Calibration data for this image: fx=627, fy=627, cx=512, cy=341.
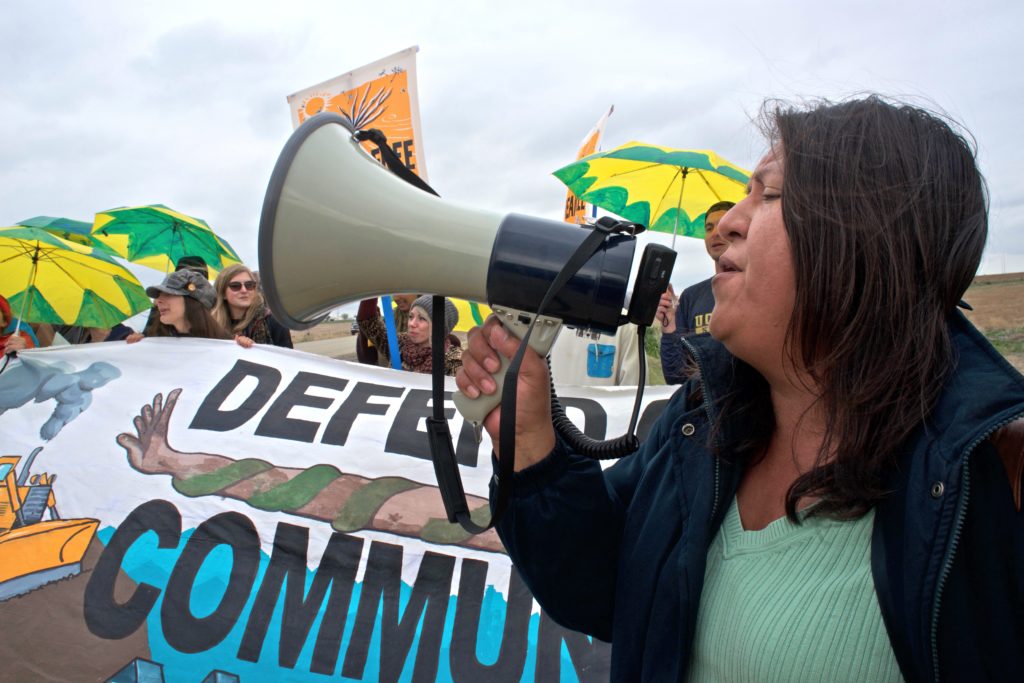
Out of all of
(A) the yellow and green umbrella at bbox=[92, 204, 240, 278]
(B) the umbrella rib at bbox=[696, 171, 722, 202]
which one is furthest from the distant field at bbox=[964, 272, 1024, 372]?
(A) the yellow and green umbrella at bbox=[92, 204, 240, 278]

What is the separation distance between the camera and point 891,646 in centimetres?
75

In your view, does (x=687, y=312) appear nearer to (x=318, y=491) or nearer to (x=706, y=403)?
(x=318, y=491)

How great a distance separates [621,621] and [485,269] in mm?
590

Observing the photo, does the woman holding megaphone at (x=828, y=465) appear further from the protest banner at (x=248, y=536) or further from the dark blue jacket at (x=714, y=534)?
the protest banner at (x=248, y=536)

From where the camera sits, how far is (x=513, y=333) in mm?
1005

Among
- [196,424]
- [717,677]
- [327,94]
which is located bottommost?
[196,424]

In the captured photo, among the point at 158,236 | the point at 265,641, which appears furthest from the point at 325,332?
the point at 265,641

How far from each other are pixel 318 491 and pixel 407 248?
1.78 m

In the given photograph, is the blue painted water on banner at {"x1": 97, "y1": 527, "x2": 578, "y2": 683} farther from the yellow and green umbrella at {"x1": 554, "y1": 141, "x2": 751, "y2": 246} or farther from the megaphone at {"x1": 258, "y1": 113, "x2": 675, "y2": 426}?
the yellow and green umbrella at {"x1": 554, "y1": 141, "x2": 751, "y2": 246}

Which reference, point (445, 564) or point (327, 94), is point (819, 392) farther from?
point (327, 94)

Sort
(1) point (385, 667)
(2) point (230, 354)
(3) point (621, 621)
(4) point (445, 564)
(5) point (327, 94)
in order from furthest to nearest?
1. (5) point (327, 94)
2. (2) point (230, 354)
3. (4) point (445, 564)
4. (1) point (385, 667)
5. (3) point (621, 621)

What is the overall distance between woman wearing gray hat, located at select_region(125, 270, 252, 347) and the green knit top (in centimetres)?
311

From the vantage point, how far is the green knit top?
0.77m

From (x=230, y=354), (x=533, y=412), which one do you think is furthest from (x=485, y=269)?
(x=230, y=354)
